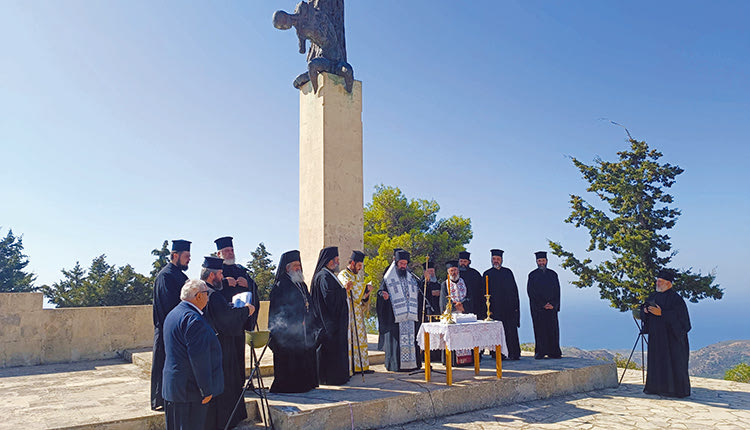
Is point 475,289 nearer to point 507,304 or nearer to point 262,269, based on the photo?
point 507,304

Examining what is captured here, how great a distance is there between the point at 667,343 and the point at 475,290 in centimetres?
289

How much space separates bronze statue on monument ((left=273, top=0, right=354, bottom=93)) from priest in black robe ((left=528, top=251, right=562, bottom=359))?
14.8ft

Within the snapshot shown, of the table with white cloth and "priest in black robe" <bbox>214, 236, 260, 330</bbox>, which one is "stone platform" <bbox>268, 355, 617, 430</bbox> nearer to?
the table with white cloth

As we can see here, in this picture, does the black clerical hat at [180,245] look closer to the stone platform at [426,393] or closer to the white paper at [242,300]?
the white paper at [242,300]

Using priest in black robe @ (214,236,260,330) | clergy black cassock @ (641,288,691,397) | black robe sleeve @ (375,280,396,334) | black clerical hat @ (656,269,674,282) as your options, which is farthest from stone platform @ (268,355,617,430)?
black clerical hat @ (656,269,674,282)

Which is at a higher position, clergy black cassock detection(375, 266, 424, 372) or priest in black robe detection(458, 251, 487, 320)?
priest in black robe detection(458, 251, 487, 320)

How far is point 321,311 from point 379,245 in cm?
1461

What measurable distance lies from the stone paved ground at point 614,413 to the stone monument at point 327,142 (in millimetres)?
3202

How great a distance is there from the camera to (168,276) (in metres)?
5.14

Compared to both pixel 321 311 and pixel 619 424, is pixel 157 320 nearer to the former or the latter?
pixel 321 311

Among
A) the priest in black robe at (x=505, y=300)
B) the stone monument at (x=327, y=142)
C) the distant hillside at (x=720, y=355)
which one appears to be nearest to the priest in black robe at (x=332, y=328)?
the stone monument at (x=327, y=142)

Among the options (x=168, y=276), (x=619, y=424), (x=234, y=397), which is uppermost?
(x=168, y=276)

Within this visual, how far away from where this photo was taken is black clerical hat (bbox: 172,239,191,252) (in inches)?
215

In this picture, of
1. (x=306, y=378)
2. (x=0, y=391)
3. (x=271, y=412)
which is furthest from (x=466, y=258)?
(x=0, y=391)
